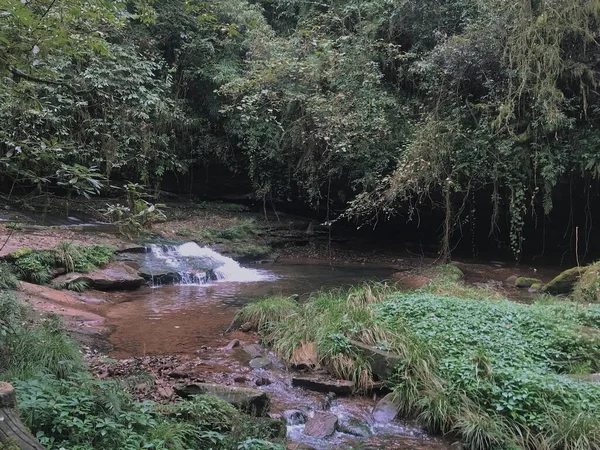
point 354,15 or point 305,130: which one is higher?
point 354,15

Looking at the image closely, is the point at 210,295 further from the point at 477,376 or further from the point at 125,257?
the point at 477,376

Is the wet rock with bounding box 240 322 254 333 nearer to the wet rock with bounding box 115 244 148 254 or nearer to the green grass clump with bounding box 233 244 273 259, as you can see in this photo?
the wet rock with bounding box 115 244 148 254

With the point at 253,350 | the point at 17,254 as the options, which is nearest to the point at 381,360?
the point at 253,350

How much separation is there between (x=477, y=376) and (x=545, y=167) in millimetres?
7088

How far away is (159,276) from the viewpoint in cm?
1120

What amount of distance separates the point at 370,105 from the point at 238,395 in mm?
9350

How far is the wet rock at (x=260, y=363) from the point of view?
5982 millimetres

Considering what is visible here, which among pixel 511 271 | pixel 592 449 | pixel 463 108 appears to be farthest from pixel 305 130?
pixel 592 449

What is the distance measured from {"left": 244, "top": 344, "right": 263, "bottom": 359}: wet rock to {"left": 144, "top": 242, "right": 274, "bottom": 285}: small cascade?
5.27m

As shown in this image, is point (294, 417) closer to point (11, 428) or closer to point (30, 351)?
point (30, 351)

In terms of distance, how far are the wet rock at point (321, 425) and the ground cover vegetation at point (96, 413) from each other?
1.85 ft

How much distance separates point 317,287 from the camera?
36.7ft

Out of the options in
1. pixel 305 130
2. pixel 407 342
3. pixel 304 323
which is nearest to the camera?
pixel 407 342

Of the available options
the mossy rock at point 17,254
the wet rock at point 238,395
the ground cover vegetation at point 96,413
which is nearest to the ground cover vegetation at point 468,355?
the wet rock at point 238,395
